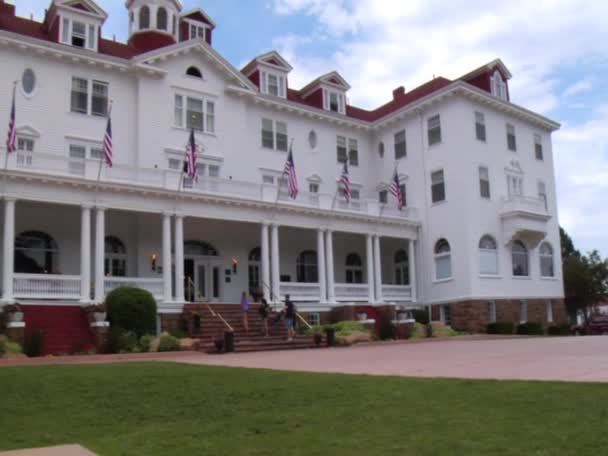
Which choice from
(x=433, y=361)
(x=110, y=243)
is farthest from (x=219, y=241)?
(x=433, y=361)

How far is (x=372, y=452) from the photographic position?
20.3 feet

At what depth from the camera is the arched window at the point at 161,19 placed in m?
35.0

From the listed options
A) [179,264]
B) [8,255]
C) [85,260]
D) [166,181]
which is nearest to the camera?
[8,255]

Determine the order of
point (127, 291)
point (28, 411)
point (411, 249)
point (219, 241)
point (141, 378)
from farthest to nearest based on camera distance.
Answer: point (411, 249) → point (219, 241) → point (127, 291) → point (141, 378) → point (28, 411)

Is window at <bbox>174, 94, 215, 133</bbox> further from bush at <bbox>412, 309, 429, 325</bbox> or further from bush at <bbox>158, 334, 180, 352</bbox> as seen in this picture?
bush at <bbox>412, 309, 429, 325</bbox>

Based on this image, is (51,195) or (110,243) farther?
(110,243)

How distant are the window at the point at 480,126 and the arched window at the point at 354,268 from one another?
971 cm

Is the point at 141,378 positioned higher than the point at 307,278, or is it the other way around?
the point at 307,278

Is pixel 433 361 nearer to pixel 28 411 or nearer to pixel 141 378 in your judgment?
pixel 141 378

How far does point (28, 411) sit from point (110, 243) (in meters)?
22.0

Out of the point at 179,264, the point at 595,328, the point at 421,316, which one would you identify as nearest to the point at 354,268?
the point at 421,316

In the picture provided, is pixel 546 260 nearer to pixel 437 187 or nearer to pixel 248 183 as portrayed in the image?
pixel 437 187

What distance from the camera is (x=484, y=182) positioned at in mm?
37031

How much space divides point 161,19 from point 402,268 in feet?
63.1
